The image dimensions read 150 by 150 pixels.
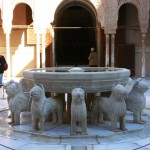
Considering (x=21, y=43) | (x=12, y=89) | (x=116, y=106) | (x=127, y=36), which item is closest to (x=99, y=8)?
(x=127, y=36)

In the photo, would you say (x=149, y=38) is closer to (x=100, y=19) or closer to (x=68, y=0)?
(x=100, y=19)

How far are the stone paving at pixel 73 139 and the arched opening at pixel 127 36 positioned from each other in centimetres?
1142

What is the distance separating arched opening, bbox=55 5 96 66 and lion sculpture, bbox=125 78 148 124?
61.8 ft

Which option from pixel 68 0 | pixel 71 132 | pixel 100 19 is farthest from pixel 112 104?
pixel 68 0

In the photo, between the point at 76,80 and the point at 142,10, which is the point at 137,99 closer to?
the point at 76,80

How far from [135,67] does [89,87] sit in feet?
40.3

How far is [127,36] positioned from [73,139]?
13.4 metres

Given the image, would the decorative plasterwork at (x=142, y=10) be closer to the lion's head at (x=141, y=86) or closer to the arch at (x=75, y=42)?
the arch at (x=75, y=42)

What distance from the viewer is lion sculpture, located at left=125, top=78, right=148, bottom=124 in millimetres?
6438

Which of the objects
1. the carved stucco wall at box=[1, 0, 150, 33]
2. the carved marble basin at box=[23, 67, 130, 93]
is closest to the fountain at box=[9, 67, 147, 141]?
the carved marble basin at box=[23, 67, 130, 93]

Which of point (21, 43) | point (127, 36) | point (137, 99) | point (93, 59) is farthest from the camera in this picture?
point (127, 36)

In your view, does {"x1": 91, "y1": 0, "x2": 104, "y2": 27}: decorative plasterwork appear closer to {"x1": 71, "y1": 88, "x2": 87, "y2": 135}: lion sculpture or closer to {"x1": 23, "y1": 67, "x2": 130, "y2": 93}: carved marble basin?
{"x1": 23, "y1": 67, "x2": 130, "y2": 93}: carved marble basin

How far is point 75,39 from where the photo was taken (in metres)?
26.9

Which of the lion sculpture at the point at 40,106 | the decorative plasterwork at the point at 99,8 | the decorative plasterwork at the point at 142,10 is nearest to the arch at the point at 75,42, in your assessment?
the decorative plasterwork at the point at 99,8
